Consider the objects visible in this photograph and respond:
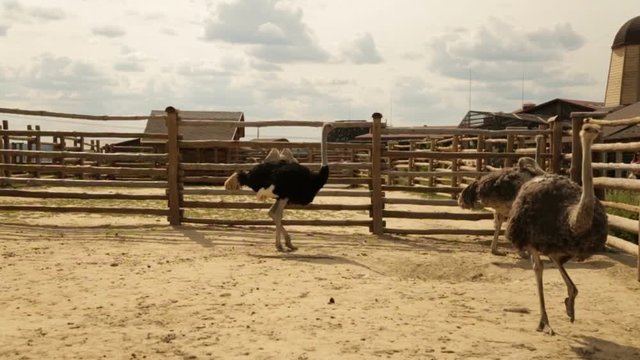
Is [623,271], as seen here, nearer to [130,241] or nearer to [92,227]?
[130,241]

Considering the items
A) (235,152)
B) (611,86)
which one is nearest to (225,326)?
(235,152)

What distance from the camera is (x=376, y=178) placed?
30.6 feet

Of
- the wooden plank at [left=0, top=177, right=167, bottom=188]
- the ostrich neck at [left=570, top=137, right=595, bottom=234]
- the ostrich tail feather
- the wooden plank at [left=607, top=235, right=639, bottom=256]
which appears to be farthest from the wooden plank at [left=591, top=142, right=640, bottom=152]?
the wooden plank at [left=0, top=177, right=167, bottom=188]

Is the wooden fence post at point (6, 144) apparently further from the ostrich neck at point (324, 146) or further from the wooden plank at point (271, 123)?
the ostrich neck at point (324, 146)

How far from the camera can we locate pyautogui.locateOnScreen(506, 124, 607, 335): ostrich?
13.9 feet

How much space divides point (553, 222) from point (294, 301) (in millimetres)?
2125

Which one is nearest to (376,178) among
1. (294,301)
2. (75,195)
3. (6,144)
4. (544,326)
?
(294,301)

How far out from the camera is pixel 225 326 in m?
4.61

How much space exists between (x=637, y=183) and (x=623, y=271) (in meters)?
0.92

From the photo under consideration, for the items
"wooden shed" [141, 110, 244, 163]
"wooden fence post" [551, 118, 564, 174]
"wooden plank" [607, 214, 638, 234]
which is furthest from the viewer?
"wooden shed" [141, 110, 244, 163]

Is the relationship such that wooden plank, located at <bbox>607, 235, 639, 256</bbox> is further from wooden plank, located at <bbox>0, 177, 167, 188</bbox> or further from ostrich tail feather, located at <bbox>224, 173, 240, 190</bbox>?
wooden plank, located at <bbox>0, 177, 167, 188</bbox>

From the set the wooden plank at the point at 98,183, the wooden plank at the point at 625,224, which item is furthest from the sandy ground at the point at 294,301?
the wooden plank at the point at 98,183

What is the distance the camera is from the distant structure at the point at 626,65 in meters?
31.3

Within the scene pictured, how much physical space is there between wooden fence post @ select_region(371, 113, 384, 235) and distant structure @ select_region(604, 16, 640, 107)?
2601cm
